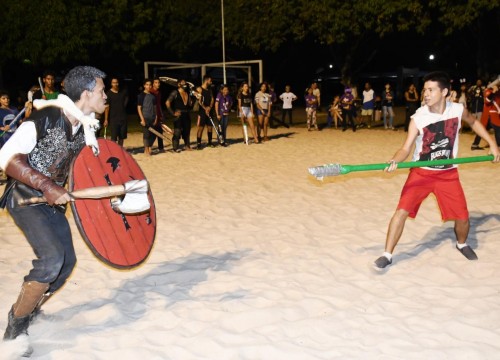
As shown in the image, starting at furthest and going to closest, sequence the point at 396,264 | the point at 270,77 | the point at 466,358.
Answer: the point at 270,77, the point at 396,264, the point at 466,358

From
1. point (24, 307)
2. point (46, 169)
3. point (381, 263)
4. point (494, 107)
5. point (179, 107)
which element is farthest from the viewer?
point (179, 107)

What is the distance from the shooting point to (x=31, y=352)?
3.49 metres

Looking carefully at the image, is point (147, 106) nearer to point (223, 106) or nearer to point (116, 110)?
point (116, 110)

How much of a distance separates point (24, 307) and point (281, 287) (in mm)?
2048

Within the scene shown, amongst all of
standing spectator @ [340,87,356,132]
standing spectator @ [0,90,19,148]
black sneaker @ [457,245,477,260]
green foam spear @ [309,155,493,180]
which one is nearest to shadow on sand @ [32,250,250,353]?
green foam spear @ [309,155,493,180]

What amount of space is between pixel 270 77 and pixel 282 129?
2216 centimetres

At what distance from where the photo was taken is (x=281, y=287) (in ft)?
15.1

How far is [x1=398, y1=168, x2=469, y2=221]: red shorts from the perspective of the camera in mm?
4891

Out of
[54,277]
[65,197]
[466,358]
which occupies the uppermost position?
[65,197]

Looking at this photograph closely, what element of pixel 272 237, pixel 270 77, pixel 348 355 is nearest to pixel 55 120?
pixel 348 355

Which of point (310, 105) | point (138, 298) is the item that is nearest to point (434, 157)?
point (138, 298)

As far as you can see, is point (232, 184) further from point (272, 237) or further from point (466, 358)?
point (466, 358)

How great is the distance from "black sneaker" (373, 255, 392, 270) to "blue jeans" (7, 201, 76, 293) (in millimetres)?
2724

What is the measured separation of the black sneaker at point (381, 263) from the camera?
16.0 ft
